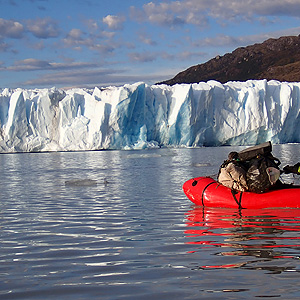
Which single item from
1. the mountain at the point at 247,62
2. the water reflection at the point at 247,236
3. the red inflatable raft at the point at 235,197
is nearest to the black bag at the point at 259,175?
the red inflatable raft at the point at 235,197

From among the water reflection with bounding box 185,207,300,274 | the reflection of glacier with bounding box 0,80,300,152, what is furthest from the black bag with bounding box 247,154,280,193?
the reflection of glacier with bounding box 0,80,300,152

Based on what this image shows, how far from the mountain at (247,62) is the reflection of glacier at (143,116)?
278 feet

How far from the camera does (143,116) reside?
1446 inches

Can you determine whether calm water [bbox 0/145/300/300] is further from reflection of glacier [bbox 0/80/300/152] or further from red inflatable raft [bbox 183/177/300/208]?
reflection of glacier [bbox 0/80/300/152]

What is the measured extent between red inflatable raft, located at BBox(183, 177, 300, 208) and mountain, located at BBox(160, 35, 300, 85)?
385 feet

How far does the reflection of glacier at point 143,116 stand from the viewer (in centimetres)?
3575

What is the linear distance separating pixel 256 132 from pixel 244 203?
106ft

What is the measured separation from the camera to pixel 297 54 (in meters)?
133

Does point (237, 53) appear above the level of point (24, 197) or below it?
above

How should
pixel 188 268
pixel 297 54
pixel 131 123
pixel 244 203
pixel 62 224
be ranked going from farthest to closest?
1. pixel 297 54
2. pixel 131 123
3. pixel 244 203
4. pixel 62 224
5. pixel 188 268

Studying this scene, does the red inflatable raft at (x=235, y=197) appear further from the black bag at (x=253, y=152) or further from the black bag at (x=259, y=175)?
the black bag at (x=253, y=152)

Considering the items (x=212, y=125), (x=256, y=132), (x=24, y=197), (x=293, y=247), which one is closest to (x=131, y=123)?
(x=212, y=125)

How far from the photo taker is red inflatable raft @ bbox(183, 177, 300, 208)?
7.00 m

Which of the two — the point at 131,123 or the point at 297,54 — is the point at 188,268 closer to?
the point at 131,123
